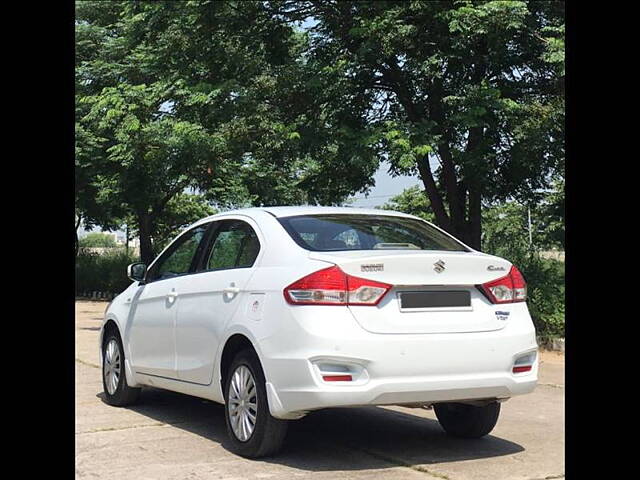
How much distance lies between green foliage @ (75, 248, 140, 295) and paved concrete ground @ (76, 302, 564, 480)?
26.1 meters

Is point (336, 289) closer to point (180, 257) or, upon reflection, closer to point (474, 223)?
point (180, 257)

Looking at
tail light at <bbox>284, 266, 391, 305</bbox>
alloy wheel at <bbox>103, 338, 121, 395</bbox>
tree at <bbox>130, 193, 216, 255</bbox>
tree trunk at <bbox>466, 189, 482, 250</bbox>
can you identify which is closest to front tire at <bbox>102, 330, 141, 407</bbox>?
alloy wheel at <bbox>103, 338, 121, 395</bbox>

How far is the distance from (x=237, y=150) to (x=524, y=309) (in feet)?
35.7

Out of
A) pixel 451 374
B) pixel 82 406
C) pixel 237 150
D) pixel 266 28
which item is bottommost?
pixel 82 406

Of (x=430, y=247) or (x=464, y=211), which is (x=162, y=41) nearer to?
(x=464, y=211)

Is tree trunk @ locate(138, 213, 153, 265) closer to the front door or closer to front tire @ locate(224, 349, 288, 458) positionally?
the front door

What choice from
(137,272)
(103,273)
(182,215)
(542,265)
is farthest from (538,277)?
(182,215)

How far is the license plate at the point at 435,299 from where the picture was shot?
19.7 ft

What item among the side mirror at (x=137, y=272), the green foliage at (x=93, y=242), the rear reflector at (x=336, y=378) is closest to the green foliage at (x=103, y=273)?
the green foliage at (x=93, y=242)

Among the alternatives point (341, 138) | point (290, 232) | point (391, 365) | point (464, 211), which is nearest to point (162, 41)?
point (341, 138)

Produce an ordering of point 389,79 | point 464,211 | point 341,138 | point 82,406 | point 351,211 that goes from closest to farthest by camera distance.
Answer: point 351,211
point 82,406
point 341,138
point 389,79
point 464,211

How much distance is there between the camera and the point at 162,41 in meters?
18.4

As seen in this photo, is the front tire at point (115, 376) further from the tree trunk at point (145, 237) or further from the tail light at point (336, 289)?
the tree trunk at point (145, 237)

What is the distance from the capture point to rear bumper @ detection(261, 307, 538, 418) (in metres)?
5.77
